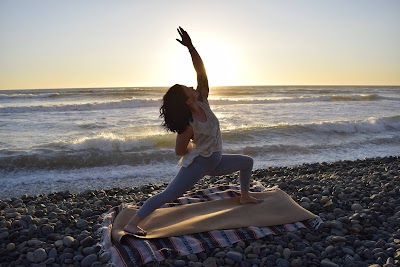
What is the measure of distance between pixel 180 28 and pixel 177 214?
7.16ft

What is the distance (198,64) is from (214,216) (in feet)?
5.78

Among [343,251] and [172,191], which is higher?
[172,191]

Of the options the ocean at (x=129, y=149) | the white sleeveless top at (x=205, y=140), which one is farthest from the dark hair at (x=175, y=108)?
the ocean at (x=129, y=149)

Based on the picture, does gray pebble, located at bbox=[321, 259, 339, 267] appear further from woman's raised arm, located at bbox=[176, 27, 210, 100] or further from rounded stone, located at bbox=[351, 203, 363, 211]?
woman's raised arm, located at bbox=[176, 27, 210, 100]

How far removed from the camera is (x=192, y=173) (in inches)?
177

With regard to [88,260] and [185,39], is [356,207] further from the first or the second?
[88,260]

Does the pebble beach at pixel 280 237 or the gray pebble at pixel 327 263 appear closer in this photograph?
the gray pebble at pixel 327 263

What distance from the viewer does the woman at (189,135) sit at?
13.9 ft

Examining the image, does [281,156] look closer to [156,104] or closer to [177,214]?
[177,214]

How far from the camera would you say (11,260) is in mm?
3855

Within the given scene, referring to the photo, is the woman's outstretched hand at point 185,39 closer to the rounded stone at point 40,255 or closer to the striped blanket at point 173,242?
the striped blanket at point 173,242

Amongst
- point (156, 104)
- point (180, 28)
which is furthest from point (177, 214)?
point (156, 104)

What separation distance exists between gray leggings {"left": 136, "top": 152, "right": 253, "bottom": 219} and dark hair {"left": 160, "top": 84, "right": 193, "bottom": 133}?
20.7 inches

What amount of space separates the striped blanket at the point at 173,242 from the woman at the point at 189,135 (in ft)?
0.76
